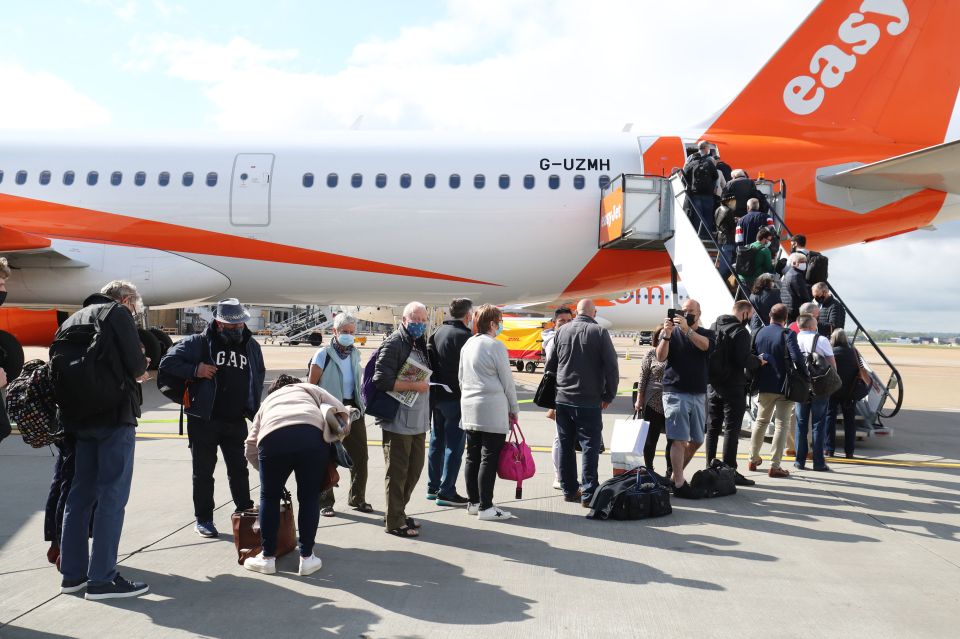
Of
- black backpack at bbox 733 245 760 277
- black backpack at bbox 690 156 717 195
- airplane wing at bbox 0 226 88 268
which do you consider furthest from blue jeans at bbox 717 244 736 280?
airplane wing at bbox 0 226 88 268

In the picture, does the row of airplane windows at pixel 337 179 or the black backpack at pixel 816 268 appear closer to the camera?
the black backpack at pixel 816 268

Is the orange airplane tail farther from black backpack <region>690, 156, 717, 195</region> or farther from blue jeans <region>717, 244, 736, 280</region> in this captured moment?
blue jeans <region>717, 244, 736, 280</region>

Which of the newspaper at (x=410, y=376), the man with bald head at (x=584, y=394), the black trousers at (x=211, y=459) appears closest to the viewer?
the black trousers at (x=211, y=459)

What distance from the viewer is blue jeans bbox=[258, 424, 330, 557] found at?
404 centimetres

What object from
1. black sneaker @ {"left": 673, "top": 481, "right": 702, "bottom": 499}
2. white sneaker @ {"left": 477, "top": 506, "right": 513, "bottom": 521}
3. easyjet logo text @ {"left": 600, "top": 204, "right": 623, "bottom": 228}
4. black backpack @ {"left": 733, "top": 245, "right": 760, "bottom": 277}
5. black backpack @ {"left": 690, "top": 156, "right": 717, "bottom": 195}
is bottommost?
white sneaker @ {"left": 477, "top": 506, "right": 513, "bottom": 521}

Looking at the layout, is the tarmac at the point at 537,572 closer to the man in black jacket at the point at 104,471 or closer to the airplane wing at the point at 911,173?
the man in black jacket at the point at 104,471

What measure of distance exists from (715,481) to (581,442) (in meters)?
1.32

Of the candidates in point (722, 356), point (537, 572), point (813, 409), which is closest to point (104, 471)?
point (537, 572)

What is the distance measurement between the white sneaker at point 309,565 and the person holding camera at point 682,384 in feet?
10.8

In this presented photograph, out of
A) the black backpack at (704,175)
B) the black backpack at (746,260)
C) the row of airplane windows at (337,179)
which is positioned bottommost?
the black backpack at (746,260)

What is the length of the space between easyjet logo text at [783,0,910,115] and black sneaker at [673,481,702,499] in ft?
27.7

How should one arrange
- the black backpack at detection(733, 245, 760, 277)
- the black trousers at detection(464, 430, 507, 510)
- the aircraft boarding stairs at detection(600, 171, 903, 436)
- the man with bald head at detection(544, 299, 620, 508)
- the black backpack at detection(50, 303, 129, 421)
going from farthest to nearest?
the aircraft boarding stairs at detection(600, 171, 903, 436) < the black backpack at detection(733, 245, 760, 277) < the man with bald head at detection(544, 299, 620, 508) < the black trousers at detection(464, 430, 507, 510) < the black backpack at detection(50, 303, 129, 421)

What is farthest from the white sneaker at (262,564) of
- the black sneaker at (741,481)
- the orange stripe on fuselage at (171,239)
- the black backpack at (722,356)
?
the orange stripe on fuselage at (171,239)

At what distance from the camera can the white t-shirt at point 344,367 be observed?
5.75 meters
